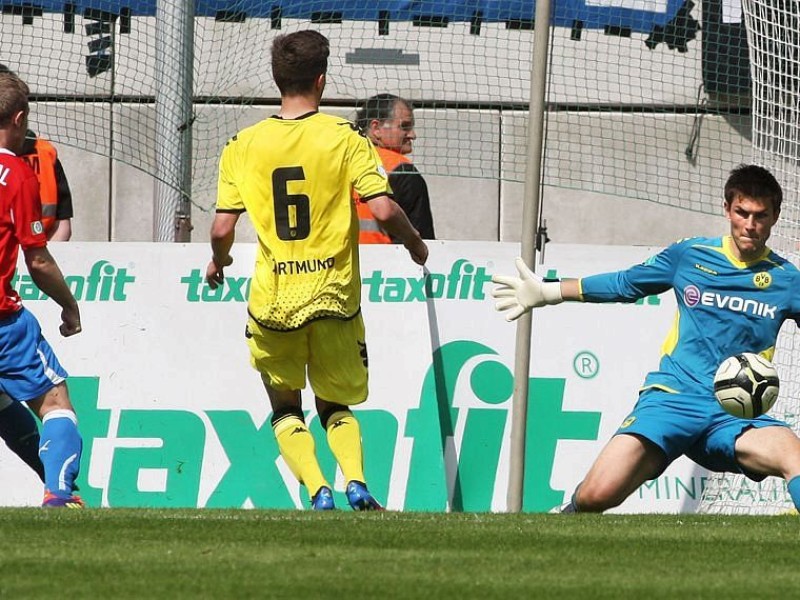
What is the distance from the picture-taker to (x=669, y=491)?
29.2ft

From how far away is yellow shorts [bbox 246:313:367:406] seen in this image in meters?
7.27

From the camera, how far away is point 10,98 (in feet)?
24.7

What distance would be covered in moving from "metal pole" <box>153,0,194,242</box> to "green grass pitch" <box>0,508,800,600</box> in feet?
11.5

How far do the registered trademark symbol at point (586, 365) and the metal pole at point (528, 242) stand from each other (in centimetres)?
52

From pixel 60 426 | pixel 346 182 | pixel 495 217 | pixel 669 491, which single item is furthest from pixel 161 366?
pixel 495 217

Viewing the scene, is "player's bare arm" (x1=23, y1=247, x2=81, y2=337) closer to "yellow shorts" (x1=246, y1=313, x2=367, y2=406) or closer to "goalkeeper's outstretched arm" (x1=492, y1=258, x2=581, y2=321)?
"yellow shorts" (x1=246, y1=313, x2=367, y2=406)

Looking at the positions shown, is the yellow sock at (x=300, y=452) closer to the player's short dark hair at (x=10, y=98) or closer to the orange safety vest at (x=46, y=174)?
the player's short dark hair at (x=10, y=98)

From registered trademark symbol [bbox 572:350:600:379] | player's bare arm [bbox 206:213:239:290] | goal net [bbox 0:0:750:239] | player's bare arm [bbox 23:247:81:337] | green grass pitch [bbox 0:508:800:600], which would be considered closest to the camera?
green grass pitch [bbox 0:508:800:600]

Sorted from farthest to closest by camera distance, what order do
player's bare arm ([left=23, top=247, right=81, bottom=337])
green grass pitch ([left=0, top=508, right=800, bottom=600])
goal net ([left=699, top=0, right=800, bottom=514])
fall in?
goal net ([left=699, top=0, right=800, bottom=514]) → player's bare arm ([left=23, top=247, right=81, bottom=337]) → green grass pitch ([left=0, top=508, right=800, bottom=600])

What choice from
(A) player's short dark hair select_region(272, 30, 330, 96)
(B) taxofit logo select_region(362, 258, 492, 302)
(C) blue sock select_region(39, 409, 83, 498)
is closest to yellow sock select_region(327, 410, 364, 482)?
(C) blue sock select_region(39, 409, 83, 498)

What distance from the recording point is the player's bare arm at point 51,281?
720cm

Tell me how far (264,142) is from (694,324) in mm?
2245

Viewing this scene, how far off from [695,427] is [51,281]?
3094 mm

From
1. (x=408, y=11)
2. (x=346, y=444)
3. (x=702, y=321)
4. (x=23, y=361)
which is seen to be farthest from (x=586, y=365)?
(x=23, y=361)
